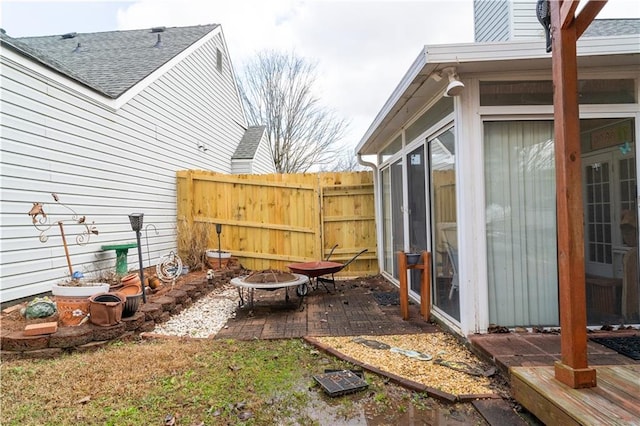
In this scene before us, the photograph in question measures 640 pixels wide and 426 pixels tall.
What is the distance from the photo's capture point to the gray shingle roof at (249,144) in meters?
11.5

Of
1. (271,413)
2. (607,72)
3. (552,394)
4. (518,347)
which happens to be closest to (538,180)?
(607,72)

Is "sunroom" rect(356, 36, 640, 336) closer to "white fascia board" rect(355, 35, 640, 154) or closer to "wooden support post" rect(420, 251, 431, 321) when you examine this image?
"white fascia board" rect(355, 35, 640, 154)

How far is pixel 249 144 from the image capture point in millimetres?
12180

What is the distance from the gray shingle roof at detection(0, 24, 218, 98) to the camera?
600 centimetres

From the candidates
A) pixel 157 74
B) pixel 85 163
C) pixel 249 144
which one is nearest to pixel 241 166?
pixel 249 144

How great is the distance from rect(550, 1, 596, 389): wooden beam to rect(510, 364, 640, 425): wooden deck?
4.0 inches

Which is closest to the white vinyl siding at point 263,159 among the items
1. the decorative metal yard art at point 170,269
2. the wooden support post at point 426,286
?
the decorative metal yard art at point 170,269

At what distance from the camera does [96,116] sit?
5.07m

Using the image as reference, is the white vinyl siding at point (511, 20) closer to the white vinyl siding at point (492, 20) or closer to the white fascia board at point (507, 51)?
the white vinyl siding at point (492, 20)

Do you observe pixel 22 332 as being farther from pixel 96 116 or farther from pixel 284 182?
pixel 284 182

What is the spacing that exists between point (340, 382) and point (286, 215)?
4.84 m

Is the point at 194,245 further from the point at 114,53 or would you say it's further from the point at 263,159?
the point at 263,159

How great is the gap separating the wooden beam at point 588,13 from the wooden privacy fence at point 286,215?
513 cm

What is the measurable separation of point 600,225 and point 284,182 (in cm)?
519
